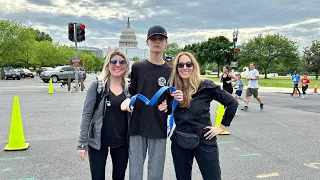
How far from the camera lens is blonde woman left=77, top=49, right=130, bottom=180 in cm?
265

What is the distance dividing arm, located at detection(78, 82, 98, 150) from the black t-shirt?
1.36 feet

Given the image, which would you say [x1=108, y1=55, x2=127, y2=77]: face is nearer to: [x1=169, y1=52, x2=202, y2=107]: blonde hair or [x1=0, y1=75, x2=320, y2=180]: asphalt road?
[x1=169, y1=52, x2=202, y2=107]: blonde hair

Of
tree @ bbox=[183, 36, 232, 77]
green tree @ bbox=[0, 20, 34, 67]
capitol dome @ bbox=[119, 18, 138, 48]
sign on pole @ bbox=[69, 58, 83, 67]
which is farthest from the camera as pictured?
capitol dome @ bbox=[119, 18, 138, 48]

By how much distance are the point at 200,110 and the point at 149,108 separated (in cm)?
48

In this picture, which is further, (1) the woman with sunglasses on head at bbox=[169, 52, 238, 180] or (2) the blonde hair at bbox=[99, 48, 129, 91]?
(2) the blonde hair at bbox=[99, 48, 129, 91]

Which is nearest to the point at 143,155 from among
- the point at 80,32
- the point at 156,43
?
the point at 156,43

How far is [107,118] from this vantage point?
2658 mm

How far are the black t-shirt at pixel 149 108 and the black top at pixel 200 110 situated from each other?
182 mm

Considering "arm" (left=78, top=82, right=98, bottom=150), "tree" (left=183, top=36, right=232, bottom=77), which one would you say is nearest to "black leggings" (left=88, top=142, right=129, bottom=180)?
"arm" (left=78, top=82, right=98, bottom=150)

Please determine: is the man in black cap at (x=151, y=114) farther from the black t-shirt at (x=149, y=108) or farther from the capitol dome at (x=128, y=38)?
the capitol dome at (x=128, y=38)

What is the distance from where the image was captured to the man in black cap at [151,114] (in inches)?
102

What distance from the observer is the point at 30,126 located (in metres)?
7.45

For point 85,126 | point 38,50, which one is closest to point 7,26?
point 38,50

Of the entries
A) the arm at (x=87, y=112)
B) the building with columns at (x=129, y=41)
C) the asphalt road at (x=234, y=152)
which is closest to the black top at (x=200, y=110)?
the arm at (x=87, y=112)
